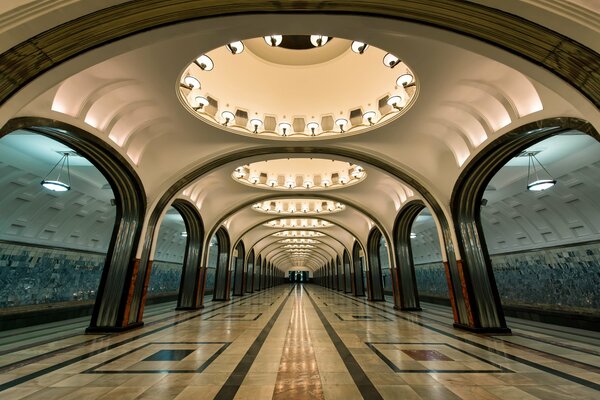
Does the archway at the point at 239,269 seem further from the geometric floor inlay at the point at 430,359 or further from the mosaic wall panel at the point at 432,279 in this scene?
the geometric floor inlay at the point at 430,359

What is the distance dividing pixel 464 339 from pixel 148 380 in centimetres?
697

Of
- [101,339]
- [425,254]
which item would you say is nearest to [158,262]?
[101,339]

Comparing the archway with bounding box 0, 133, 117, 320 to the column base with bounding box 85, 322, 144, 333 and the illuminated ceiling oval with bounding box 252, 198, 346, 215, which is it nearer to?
the column base with bounding box 85, 322, 144, 333

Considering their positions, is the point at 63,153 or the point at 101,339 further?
the point at 63,153

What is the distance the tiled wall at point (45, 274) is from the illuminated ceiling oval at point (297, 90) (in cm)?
804

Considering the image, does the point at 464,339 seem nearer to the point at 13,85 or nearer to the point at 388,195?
the point at 388,195

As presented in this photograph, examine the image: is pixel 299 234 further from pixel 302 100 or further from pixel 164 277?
pixel 302 100

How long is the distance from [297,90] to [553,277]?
1104cm

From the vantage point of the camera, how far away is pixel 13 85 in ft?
10.4

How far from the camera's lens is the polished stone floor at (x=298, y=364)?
11.5ft

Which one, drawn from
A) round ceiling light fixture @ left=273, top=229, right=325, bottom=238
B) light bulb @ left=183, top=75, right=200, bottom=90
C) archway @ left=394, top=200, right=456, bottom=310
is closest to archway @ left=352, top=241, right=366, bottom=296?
round ceiling light fixture @ left=273, top=229, right=325, bottom=238

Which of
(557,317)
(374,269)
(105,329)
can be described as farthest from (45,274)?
(557,317)

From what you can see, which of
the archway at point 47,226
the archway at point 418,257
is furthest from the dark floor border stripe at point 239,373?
the archway at point 47,226

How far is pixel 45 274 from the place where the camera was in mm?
9711
